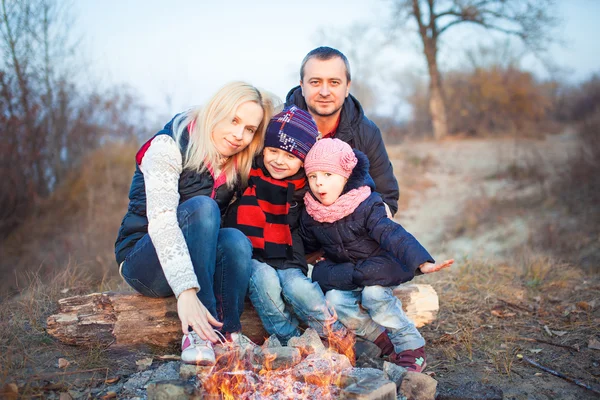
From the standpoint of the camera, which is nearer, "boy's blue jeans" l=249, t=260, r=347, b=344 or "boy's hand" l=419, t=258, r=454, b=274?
"boy's hand" l=419, t=258, r=454, b=274

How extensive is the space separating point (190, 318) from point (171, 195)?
69 centimetres

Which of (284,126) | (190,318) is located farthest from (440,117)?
(190,318)

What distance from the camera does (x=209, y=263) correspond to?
264 cm

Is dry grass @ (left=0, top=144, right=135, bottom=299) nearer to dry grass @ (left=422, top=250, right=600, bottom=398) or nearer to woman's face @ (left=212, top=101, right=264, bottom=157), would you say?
woman's face @ (left=212, top=101, right=264, bottom=157)

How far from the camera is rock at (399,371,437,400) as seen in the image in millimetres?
2432

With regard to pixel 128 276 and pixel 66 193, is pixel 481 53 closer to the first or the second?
pixel 66 193

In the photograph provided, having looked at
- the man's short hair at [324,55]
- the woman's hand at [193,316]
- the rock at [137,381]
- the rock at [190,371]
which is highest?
the man's short hair at [324,55]

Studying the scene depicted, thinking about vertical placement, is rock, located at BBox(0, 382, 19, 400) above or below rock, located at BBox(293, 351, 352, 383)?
above

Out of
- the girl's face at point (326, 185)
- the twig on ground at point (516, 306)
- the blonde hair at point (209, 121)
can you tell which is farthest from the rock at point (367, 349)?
the twig on ground at point (516, 306)

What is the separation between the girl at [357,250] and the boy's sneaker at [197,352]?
0.85 meters

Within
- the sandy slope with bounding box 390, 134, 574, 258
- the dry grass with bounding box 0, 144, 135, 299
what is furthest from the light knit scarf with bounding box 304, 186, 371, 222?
the dry grass with bounding box 0, 144, 135, 299

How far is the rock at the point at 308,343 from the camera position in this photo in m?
2.70

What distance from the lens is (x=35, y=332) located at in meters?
3.04

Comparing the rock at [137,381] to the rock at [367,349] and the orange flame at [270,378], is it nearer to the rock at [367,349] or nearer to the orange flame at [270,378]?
the orange flame at [270,378]
